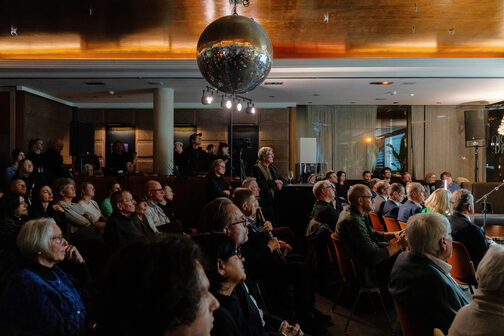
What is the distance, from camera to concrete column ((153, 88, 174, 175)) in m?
7.84

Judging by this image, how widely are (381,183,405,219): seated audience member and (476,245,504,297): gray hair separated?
Answer: 3319 mm

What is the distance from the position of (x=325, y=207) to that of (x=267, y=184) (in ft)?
4.79

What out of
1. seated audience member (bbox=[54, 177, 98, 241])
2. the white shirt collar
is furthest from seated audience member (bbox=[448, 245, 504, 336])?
seated audience member (bbox=[54, 177, 98, 241])

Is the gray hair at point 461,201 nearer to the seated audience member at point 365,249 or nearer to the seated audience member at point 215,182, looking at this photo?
the seated audience member at point 365,249

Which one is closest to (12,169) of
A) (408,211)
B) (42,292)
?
(42,292)

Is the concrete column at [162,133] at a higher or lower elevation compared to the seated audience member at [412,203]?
higher

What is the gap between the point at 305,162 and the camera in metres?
9.83

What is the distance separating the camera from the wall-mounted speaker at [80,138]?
24.6 ft

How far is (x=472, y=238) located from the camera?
3211 millimetres

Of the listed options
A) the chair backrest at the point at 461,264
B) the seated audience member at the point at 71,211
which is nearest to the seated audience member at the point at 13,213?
the seated audience member at the point at 71,211

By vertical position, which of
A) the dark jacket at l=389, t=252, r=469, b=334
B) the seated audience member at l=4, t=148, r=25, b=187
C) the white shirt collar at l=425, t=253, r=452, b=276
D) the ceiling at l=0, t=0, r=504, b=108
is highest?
the ceiling at l=0, t=0, r=504, b=108

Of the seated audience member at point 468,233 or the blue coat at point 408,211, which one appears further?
the blue coat at point 408,211

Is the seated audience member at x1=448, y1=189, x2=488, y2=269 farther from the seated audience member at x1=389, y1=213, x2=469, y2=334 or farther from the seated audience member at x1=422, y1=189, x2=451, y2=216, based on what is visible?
the seated audience member at x1=389, y1=213, x2=469, y2=334

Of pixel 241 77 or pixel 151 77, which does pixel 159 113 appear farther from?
pixel 241 77
